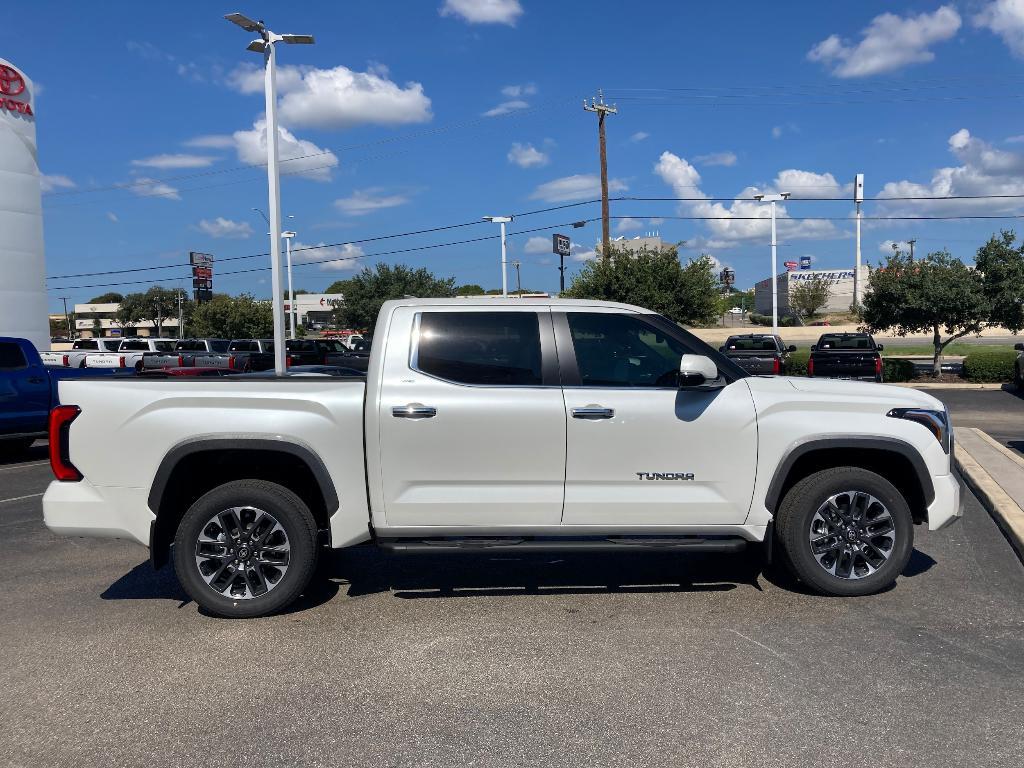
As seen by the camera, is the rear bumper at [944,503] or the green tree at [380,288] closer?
the rear bumper at [944,503]

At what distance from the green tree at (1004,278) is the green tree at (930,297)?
0.25 m

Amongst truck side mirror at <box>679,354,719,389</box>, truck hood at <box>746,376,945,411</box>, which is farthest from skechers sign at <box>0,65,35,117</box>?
truck hood at <box>746,376,945,411</box>

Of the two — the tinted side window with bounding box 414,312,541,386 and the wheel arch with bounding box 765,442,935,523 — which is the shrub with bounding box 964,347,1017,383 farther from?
the tinted side window with bounding box 414,312,541,386

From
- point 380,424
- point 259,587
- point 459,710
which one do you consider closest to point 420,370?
point 380,424

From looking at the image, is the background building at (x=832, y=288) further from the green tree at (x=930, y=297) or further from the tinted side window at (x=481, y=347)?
the tinted side window at (x=481, y=347)

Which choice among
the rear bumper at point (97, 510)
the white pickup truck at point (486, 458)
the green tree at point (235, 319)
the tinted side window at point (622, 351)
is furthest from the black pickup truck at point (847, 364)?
the green tree at point (235, 319)

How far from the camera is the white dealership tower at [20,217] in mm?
29766

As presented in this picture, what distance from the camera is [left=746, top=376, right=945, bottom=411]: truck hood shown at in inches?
197

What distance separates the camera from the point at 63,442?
480 cm

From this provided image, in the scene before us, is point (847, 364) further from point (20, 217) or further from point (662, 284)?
point (20, 217)

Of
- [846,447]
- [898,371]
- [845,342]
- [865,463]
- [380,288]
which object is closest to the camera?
[846,447]

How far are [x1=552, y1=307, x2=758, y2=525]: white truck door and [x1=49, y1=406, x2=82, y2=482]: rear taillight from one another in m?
2.90

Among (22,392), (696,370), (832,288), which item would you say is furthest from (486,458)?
(832,288)

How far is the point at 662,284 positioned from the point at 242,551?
28734 mm
